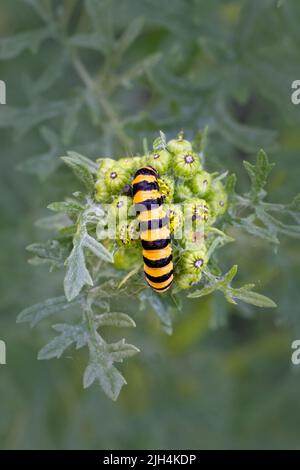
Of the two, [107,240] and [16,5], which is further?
[16,5]

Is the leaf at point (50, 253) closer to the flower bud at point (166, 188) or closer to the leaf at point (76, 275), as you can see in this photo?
the leaf at point (76, 275)

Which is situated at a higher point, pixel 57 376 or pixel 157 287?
pixel 57 376

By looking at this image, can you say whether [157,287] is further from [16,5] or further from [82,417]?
[16,5]

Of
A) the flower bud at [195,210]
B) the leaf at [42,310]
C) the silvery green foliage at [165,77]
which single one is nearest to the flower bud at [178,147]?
the flower bud at [195,210]

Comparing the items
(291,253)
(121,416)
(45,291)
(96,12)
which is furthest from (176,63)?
(121,416)

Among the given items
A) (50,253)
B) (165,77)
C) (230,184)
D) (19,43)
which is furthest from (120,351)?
(19,43)

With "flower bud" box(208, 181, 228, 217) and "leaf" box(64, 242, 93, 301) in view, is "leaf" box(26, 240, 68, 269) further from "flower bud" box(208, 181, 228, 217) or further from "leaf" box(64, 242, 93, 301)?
"flower bud" box(208, 181, 228, 217)
